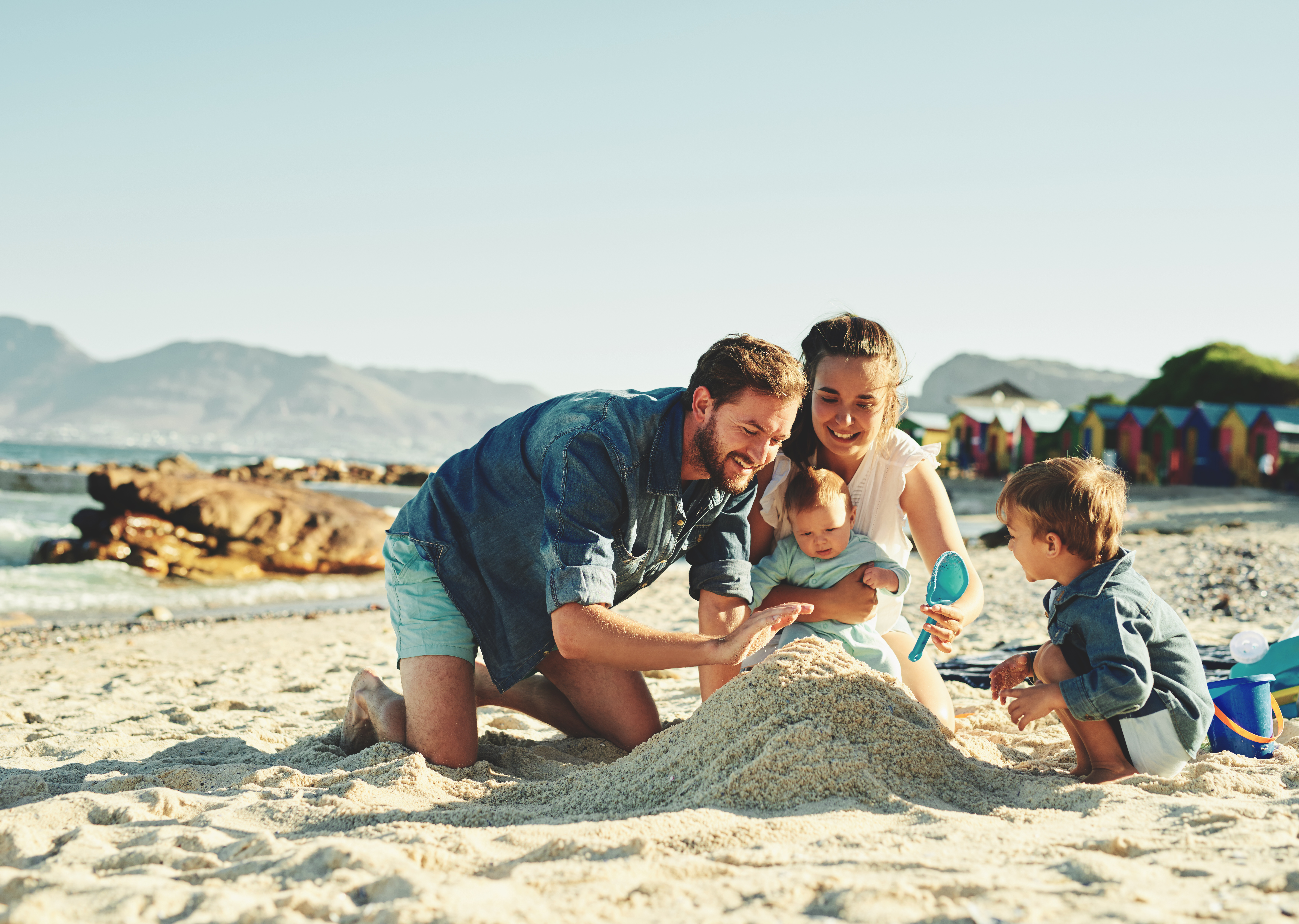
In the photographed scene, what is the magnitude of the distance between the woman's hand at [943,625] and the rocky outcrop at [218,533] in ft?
32.3

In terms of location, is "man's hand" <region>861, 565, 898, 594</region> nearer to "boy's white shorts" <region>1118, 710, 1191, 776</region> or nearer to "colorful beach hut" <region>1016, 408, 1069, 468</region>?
"boy's white shorts" <region>1118, 710, 1191, 776</region>

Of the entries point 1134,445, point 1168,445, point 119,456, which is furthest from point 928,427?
point 119,456

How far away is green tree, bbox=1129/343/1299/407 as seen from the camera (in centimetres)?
3522

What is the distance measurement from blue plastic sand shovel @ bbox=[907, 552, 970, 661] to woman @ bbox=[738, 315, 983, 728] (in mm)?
32

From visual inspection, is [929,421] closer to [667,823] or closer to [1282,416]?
[1282,416]

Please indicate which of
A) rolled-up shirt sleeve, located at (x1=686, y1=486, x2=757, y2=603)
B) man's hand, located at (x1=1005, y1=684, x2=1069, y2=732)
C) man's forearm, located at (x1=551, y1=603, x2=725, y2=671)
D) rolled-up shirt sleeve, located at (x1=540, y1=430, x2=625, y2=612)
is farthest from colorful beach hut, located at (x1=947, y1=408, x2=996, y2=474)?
man's forearm, located at (x1=551, y1=603, x2=725, y2=671)

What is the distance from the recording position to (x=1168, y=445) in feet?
92.2

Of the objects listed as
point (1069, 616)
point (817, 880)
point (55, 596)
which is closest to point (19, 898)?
point (817, 880)

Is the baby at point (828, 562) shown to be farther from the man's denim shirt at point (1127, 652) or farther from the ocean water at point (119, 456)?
the ocean water at point (119, 456)

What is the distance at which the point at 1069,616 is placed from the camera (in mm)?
2730

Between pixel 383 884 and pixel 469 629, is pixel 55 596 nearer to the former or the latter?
pixel 469 629

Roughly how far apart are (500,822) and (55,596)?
9.55 meters

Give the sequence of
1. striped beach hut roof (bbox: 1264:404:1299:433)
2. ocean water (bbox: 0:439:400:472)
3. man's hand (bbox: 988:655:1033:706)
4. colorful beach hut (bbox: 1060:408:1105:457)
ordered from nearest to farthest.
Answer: man's hand (bbox: 988:655:1033:706), striped beach hut roof (bbox: 1264:404:1299:433), colorful beach hut (bbox: 1060:408:1105:457), ocean water (bbox: 0:439:400:472)

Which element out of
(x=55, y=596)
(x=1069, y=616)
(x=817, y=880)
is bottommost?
(x=55, y=596)
